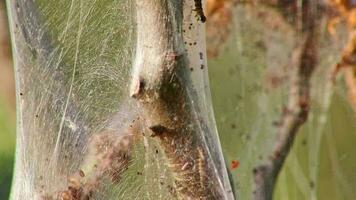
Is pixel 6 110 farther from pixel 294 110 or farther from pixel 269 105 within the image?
pixel 294 110

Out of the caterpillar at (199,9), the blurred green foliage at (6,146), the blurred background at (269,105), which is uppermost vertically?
the caterpillar at (199,9)

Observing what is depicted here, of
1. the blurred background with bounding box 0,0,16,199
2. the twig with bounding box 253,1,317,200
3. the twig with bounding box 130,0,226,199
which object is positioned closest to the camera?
the twig with bounding box 130,0,226,199

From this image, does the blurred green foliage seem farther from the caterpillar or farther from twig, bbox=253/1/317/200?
the caterpillar

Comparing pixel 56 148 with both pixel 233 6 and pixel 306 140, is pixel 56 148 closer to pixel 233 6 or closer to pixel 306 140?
pixel 233 6

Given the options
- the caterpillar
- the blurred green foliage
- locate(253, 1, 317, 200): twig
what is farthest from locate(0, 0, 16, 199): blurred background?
the caterpillar

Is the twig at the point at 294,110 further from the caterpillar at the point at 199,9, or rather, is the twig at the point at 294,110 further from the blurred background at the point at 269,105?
the caterpillar at the point at 199,9

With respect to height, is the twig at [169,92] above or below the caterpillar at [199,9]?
below

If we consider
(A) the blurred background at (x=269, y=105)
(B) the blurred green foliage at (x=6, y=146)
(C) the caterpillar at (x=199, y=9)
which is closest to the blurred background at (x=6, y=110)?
(B) the blurred green foliage at (x=6, y=146)
